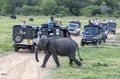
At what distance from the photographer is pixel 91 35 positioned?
107 ft

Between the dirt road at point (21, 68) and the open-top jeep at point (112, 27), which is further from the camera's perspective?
the open-top jeep at point (112, 27)

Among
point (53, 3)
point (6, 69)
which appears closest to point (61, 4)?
point (53, 3)

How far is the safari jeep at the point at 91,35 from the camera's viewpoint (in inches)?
1273

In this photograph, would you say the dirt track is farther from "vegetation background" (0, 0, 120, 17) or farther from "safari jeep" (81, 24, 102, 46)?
"vegetation background" (0, 0, 120, 17)

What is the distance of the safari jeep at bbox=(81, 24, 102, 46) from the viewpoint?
3234cm

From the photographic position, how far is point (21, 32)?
2727 cm

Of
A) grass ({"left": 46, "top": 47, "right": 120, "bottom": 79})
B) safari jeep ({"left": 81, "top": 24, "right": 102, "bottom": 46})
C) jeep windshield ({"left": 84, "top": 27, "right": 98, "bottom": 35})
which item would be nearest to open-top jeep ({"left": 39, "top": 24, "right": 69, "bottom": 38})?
safari jeep ({"left": 81, "top": 24, "right": 102, "bottom": 46})

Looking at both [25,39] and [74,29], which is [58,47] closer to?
[25,39]

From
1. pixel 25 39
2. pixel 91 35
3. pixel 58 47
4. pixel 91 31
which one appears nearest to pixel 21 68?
pixel 58 47

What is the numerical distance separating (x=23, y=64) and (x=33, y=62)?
96cm

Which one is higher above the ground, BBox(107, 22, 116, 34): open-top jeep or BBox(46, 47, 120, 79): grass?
BBox(46, 47, 120, 79): grass

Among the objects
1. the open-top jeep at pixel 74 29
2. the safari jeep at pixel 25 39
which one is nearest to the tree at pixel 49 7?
the open-top jeep at pixel 74 29

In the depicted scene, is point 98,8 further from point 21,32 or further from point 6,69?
point 6,69

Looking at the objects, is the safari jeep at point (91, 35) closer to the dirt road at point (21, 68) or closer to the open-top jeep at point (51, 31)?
the open-top jeep at point (51, 31)
